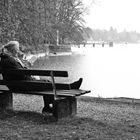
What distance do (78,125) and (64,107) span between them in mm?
659

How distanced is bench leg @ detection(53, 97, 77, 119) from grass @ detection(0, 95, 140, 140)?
0.11 m

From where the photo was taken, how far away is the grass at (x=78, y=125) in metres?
4.68

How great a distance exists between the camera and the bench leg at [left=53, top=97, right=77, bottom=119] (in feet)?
18.8

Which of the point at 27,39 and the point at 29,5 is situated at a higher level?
the point at 29,5

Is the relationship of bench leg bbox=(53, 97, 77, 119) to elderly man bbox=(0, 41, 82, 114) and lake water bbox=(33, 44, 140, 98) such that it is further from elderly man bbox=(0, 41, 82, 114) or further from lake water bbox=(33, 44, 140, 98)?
lake water bbox=(33, 44, 140, 98)

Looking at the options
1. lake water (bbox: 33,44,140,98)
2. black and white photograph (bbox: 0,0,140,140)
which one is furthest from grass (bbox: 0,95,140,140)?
lake water (bbox: 33,44,140,98)

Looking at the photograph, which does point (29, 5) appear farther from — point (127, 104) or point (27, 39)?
point (127, 104)

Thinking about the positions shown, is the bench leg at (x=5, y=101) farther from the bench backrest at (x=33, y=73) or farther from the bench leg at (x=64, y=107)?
the bench leg at (x=64, y=107)

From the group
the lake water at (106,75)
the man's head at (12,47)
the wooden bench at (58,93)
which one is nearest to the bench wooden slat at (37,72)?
the wooden bench at (58,93)

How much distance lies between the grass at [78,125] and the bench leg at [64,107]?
112mm

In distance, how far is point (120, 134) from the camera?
4855mm

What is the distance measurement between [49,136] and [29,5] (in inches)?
176

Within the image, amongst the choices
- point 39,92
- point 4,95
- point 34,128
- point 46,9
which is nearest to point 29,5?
point 46,9

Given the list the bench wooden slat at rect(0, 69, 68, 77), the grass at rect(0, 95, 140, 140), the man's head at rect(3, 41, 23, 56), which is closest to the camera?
the grass at rect(0, 95, 140, 140)
